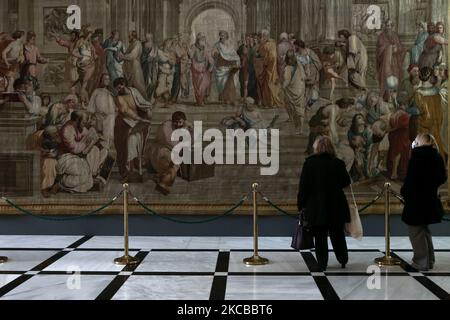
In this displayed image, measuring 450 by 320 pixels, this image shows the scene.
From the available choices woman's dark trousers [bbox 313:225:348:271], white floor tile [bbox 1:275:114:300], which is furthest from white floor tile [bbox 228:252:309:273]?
white floor tile [bbox 1:275:114:300]

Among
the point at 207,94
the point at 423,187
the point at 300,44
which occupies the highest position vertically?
the point at 300,44

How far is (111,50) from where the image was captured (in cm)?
1187

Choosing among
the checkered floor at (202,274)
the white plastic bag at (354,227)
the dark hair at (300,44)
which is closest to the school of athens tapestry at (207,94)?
the dark hair at (300,44)

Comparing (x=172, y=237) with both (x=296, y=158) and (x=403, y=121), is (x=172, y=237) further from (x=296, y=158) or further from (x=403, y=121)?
(x=403, y=121)

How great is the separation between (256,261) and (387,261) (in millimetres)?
2007

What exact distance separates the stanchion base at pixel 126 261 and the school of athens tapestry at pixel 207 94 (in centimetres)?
245

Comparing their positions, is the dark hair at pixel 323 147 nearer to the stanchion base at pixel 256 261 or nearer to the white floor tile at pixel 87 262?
the stanchion base at pixel 256 261

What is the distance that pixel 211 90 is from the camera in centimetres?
1183

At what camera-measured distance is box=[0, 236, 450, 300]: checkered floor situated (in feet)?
24.2

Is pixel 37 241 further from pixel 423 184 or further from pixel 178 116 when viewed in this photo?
pixel 423 184

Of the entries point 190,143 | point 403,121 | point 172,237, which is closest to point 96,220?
point 172,237

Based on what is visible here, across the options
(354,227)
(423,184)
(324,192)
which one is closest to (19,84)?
(324,192)

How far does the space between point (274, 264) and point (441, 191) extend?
436cm

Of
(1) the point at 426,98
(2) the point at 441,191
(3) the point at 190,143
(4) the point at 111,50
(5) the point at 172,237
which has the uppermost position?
(4) the point at 111,50
